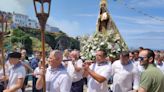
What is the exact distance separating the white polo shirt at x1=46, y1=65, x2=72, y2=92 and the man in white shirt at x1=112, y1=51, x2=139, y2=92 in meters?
2.67

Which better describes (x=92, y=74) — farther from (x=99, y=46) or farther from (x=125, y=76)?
(x=99, y=46)

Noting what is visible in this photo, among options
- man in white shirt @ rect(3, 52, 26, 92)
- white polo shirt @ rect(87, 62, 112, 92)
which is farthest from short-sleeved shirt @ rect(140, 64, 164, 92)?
man in white shirt @ rect(3, 52, 26, 92)

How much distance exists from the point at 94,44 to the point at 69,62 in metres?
1.67

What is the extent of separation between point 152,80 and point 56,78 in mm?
1599

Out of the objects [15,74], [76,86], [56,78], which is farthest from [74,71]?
[56,78]

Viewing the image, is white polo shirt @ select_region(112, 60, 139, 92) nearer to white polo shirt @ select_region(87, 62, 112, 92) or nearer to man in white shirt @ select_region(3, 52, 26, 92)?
white polo shirt @ select_region(87, 62, 112, 92)

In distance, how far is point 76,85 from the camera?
10.0 meters

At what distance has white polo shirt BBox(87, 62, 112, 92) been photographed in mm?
7918

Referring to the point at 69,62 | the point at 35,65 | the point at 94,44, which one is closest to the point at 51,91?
the point at 69,62

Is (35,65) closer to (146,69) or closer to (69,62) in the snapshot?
(69,62)

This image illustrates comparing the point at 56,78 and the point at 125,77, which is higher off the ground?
the point at 56,78

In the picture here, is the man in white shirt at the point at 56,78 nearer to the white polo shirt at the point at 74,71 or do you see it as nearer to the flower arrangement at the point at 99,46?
the white polo shirt at the point at 74,71

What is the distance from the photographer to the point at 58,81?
6359 mm

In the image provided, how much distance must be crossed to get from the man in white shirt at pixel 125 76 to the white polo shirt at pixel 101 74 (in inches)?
30.9
